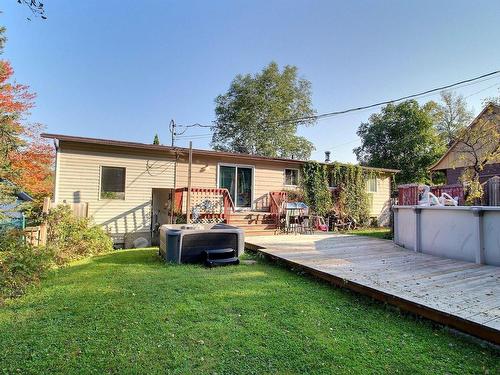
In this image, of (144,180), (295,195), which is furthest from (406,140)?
(144,180)

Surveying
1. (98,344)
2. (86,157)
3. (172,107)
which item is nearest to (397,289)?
(98,344)

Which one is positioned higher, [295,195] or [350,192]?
[350,192]

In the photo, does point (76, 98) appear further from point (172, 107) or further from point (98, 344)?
point (98, 344)

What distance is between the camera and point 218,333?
2639mm

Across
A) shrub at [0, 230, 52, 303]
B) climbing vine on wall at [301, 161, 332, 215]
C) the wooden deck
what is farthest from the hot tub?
climbing vine on wall at [301, 161, 332, 215]

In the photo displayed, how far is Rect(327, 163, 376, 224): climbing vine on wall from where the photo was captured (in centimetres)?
1251

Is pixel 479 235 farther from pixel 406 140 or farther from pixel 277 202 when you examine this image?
pixel 406 140

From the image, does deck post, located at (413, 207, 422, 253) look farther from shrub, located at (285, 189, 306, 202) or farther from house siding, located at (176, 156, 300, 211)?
house siding, located at (176, 156, 300, 211)

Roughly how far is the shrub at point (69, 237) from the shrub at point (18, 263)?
0.92 m

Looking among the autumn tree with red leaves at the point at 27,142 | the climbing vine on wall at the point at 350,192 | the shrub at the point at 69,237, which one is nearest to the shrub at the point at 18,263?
the shrub at the point at 69,237

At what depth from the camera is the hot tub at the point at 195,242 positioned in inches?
214

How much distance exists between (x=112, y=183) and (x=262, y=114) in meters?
16.8

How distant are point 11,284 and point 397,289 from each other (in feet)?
16.5

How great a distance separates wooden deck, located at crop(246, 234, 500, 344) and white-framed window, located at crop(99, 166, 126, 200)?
498 centimetres
